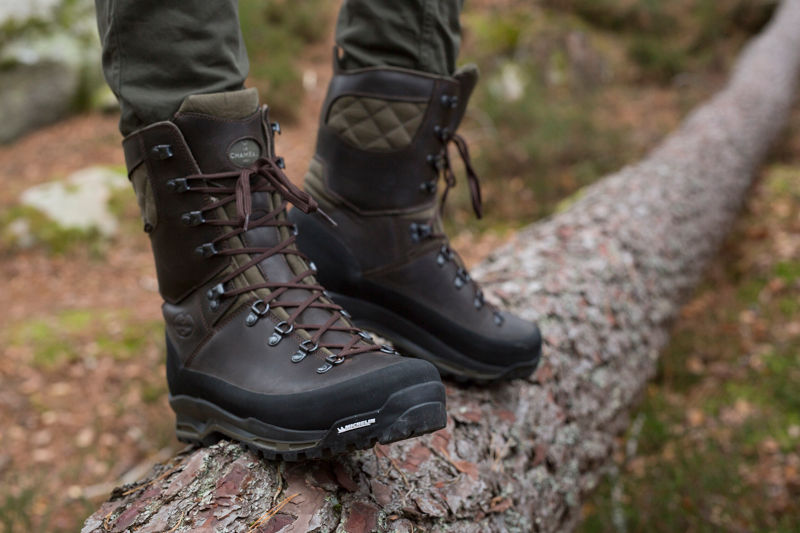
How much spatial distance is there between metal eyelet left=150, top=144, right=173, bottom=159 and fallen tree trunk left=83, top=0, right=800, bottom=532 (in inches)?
24.0

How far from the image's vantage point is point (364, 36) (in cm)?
153

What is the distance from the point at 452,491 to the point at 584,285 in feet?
3.94

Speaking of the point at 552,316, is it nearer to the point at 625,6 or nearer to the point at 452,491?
the point at 452,491

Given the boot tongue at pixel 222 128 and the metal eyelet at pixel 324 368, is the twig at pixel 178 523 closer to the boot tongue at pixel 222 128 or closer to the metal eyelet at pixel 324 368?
the metal eyelet at pixel 324 368

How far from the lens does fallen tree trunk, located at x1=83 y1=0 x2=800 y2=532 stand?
1.18 metres

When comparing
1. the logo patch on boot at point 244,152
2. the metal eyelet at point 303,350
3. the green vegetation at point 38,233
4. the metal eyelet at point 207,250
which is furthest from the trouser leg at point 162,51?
the green vegetation at point 38,233

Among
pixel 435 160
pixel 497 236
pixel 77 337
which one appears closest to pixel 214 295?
pixel 435 160

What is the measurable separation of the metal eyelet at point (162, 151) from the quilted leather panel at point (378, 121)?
49 cm

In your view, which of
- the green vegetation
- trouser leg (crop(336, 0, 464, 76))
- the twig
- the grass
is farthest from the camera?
the green vegetation

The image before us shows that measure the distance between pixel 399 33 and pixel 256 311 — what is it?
0.77 meters

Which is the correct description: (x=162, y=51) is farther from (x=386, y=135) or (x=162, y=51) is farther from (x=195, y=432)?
(x=195, y=432)

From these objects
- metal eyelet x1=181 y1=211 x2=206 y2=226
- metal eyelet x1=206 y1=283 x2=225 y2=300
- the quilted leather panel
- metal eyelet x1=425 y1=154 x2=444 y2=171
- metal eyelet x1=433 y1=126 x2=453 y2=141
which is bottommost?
metal eyelet x1=206 y1=283 x2=225 y2=300

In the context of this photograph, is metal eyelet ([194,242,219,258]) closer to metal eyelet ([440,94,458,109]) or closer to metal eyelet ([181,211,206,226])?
metal eyelet ([181,211,206,226])

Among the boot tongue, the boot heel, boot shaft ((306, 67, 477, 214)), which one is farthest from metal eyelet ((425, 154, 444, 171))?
the boot heel
